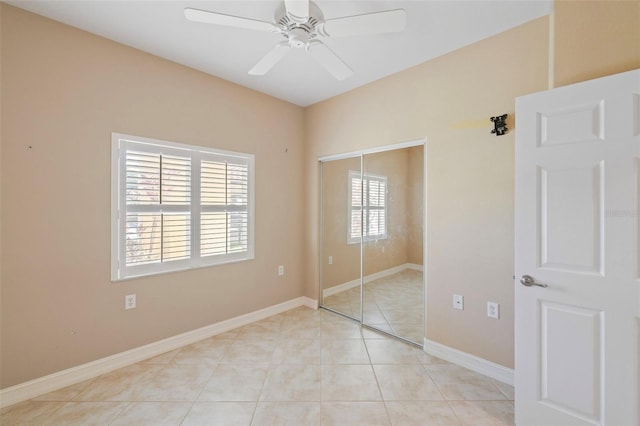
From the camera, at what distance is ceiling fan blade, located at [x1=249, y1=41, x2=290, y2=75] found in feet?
6.00

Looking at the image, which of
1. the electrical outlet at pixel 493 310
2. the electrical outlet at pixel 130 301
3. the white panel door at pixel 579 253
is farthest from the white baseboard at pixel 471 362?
the electrical outlet at pixel 130 301

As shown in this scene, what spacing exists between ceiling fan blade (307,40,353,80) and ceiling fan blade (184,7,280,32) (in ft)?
0.87

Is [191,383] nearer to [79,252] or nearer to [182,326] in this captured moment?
[182,326]

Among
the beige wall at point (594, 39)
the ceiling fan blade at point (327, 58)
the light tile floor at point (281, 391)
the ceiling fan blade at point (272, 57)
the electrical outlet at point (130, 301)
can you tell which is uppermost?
the ceiling fan blade at point (272, 57)

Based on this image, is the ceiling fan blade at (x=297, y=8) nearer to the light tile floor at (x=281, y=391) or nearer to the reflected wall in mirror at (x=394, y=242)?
the reflected wall in mirror at (x=394, y=242)

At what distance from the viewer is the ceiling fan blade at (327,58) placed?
1808mm

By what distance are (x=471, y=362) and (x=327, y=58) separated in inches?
107

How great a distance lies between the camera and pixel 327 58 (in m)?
1.93

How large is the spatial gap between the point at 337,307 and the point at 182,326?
1.84 meters

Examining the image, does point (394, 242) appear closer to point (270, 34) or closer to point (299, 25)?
point (299, 25)

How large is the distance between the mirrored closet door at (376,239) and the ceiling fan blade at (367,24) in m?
1.30

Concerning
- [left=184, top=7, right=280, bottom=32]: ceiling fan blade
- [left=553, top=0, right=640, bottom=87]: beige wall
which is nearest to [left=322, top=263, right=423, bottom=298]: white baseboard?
[left=553, top=0, right=640, bottom=87]: beige wall

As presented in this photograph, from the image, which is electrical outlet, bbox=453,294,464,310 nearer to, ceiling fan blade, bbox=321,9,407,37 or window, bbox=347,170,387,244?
window, bbox=347,170,387,244

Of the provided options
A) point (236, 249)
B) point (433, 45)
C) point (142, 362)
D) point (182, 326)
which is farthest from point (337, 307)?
point (433, 45)
